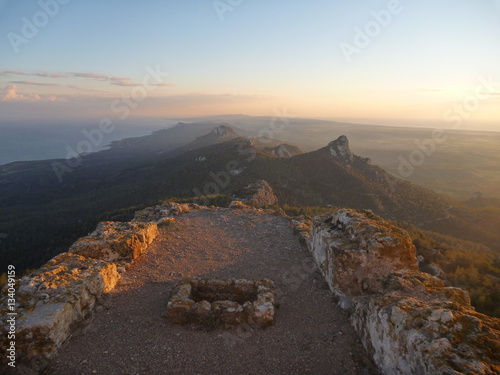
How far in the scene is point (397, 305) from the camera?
5.96 meters

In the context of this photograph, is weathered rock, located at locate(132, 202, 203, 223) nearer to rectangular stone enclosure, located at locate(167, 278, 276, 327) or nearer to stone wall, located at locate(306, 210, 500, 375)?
rectangular stone enclosure, located at locate(167, 278, 276, 327)

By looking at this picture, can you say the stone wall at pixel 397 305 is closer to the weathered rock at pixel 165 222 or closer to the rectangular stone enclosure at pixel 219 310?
the rectangular stone enclosure at pixel 219 310

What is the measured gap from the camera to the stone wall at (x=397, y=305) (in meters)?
4.60

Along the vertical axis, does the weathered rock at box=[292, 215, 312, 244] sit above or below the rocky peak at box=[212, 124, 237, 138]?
above

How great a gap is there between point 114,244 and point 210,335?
19.1 ft

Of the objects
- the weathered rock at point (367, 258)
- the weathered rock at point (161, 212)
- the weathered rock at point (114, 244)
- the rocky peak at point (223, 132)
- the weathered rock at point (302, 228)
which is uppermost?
the weathered rock at point (367, 258)

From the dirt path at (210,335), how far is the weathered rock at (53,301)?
390mm

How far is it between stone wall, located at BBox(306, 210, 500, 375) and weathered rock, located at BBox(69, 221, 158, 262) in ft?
24.3

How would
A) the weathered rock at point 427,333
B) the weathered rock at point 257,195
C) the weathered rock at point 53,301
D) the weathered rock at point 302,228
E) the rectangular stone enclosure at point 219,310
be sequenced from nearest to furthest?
the weathered rock at point 427,333
the weathered rock at point 53,301
the rectangular stone enclosure at point 219,310
the weathered rock at point 302,228
the weathered rock at point 257,195

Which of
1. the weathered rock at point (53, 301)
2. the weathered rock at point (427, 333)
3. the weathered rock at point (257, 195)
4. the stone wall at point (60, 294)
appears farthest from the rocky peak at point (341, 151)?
the weathered rock at point (53, 301)

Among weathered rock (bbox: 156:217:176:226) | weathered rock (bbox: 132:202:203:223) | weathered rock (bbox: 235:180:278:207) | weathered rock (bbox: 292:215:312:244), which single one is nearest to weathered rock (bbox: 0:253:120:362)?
weathered rock (bbox: 156:217:176:226)

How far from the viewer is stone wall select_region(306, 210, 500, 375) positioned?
15.1ft

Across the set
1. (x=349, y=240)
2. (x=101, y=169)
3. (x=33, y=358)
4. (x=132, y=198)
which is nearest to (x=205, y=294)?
A: (x=33, y=358)

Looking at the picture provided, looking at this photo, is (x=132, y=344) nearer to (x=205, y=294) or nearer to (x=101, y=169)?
(x=205, y=294)
